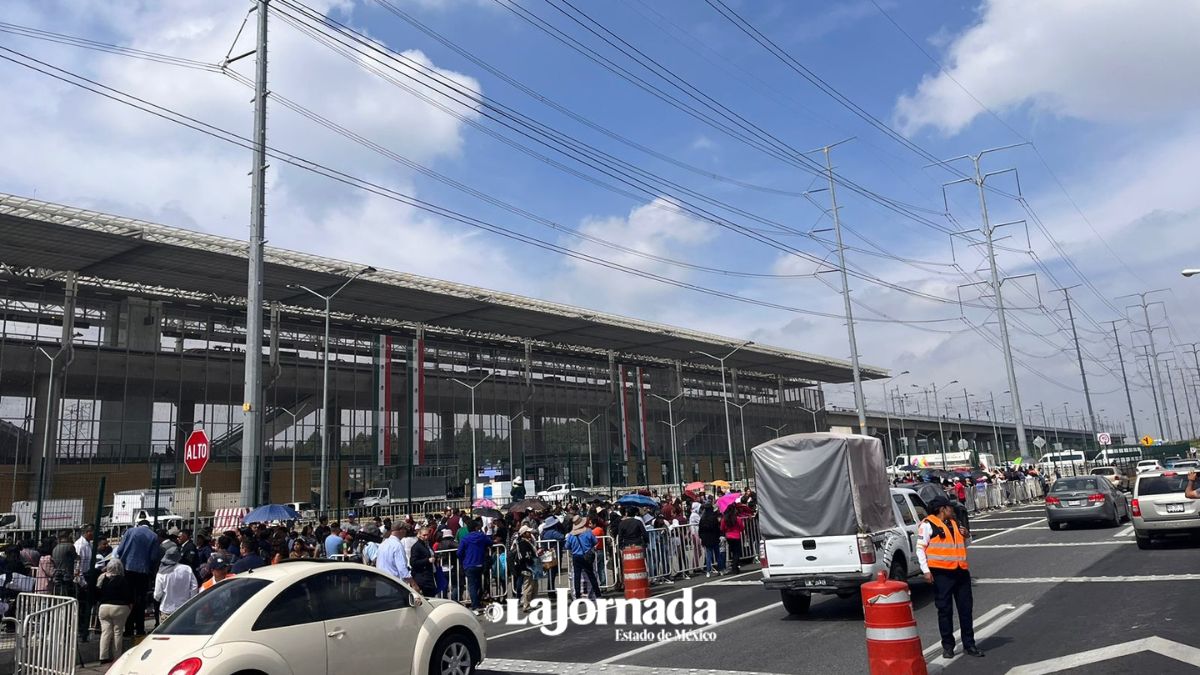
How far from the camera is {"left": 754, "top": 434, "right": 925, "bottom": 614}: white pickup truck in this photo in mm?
12055

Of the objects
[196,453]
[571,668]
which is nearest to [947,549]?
[571,668]

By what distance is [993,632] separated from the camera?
990 centimetres

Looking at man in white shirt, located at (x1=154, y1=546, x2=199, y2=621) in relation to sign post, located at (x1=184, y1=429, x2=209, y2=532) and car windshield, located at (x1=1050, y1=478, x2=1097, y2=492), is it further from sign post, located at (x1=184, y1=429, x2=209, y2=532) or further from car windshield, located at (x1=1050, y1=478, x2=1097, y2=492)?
car windshield, located at (x1=1050, y1=478, x2=1097, y2=492)

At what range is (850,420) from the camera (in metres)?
112

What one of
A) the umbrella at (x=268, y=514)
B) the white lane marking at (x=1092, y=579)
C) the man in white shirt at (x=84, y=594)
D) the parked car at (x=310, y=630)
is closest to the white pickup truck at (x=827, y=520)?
the white lane marking at (x=1092, y=579)

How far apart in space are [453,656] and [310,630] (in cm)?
173

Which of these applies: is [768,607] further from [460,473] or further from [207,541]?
[460,473]

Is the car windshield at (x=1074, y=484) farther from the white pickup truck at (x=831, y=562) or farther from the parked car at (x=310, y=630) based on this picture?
the parked car at (x=310, y=630)

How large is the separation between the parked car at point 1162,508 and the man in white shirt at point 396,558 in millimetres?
14903

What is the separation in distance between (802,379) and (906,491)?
288 feet

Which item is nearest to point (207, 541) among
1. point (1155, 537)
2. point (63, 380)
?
point (1155, 537)

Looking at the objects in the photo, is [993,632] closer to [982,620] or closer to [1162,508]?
[982,620]

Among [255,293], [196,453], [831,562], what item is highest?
[255,293]

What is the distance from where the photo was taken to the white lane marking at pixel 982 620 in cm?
916
